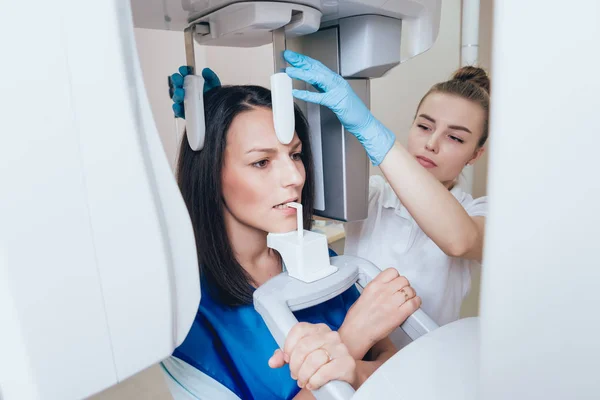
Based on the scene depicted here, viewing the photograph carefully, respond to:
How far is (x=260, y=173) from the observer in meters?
0.73

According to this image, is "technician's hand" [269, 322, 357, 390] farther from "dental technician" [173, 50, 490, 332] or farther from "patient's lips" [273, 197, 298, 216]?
"dental technician" [173, 50, 490, 332]

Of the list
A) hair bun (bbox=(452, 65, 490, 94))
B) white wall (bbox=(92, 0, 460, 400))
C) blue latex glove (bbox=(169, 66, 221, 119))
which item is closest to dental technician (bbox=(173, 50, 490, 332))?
hair bun (bbox=(452, 65, 490, 94))

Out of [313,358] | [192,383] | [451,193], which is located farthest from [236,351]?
[451,193]

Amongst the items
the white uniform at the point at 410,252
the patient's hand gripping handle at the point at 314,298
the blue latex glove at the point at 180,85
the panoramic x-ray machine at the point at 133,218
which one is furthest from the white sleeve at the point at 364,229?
the panoramic x-ray machine at the point at 133,218

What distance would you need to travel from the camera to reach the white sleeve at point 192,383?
0.65 meters

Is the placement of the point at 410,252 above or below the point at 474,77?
below

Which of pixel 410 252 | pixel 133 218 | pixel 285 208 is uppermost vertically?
pixel 133 218

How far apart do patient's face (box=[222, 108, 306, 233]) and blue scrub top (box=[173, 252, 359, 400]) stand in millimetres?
171

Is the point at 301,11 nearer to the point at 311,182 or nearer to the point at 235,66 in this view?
the point at 311,182

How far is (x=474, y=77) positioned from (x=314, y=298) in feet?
3.01

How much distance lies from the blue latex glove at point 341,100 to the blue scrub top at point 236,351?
374mm

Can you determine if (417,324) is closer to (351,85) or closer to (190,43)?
(351,85)

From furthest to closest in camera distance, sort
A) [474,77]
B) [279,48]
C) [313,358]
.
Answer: [474,77] < [279,48] < [313,358]

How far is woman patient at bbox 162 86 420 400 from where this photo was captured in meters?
0.65
